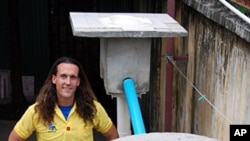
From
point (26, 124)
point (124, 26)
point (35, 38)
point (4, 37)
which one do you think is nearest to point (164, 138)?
point (26, 124)

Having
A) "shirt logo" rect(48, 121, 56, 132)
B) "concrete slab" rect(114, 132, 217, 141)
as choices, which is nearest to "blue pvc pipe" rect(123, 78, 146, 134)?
"shirt logo" rect(48, 121, 56, 132)

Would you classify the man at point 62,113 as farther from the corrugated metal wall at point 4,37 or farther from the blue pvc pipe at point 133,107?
the corrugated metal wall at point 4,37

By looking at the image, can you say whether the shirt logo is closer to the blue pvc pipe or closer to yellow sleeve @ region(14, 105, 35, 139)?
yellow sleeve @ region(14, 105, 35, 139)

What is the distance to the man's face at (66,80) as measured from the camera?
3215mm

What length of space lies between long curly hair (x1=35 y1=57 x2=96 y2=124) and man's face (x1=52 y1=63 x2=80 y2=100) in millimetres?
40

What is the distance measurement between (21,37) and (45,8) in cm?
79

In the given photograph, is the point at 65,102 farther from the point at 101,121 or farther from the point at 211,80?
the point at 211,80

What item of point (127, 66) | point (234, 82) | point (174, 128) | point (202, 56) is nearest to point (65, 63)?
point (127, 66)

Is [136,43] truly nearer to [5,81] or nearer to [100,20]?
[100,20]

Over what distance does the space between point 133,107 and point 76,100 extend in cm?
42

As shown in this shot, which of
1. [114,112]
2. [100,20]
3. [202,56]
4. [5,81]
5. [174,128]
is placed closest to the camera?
[100,20]

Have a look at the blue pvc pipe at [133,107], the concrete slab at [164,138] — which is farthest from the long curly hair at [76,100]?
the concrete slab at [164,138]

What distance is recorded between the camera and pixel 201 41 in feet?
14.8

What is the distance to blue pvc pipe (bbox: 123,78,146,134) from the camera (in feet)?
10.8
